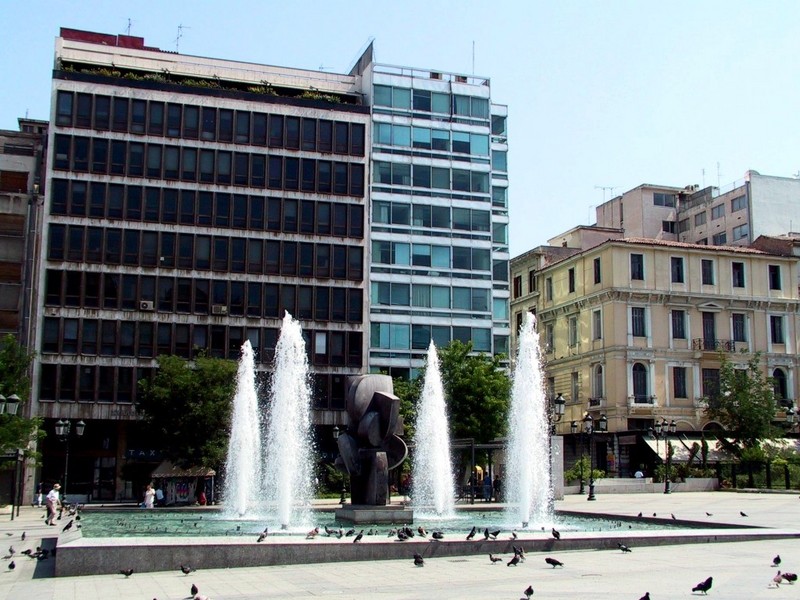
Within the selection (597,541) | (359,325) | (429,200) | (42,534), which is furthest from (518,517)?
(429,200)

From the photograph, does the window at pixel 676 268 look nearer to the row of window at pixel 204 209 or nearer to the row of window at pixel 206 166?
the row of window at pixel 204 209

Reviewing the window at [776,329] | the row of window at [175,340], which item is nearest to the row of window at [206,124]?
the row of window at [175,340]

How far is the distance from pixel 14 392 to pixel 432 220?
27851mm

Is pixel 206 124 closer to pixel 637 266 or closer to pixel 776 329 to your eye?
pixel 637 266

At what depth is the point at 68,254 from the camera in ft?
177

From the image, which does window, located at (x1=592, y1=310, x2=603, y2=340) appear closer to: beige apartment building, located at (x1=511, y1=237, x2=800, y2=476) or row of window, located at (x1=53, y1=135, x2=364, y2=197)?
beige apartment building, located at (x1=511, y1=237, x2=800, y2=476)

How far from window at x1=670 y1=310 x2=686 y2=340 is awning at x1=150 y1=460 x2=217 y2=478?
30169 mm

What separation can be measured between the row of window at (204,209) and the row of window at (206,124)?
129 inches

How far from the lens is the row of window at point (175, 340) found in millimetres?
53469

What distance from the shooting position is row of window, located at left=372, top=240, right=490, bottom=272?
59344mm

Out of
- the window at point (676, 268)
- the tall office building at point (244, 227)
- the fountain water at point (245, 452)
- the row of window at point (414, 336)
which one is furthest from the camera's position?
the window at point (676, 268)

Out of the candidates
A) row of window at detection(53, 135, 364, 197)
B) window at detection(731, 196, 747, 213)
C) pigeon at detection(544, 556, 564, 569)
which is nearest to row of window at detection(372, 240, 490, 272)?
row of window at detection(53, 135, 364, 197)

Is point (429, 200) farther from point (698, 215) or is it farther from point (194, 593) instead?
point (194, 593)

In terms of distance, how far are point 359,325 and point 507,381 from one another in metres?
12.1
